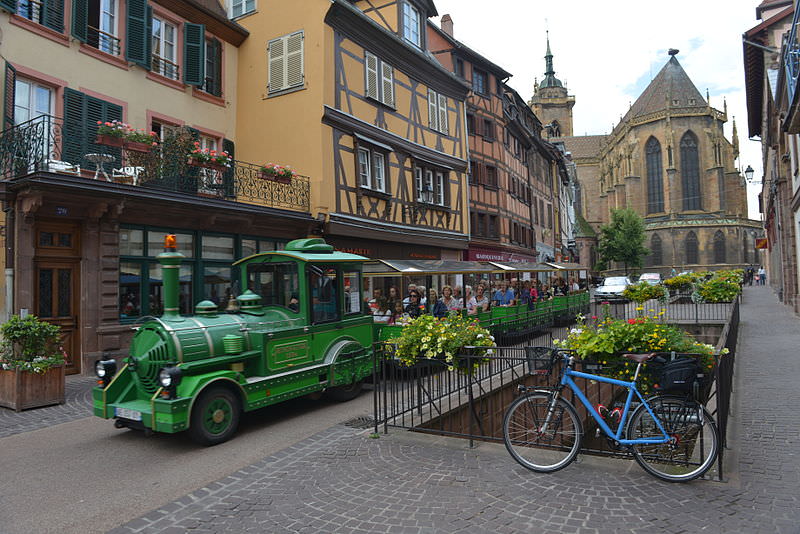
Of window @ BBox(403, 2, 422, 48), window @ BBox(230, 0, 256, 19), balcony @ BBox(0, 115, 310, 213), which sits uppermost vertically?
window @ BBox(403, 2, 422, 48)

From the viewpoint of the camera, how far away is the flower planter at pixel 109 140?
35.1ft

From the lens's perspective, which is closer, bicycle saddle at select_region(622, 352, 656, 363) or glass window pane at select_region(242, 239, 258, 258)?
bicycle saddle at select_region(622, 352, 656, 363)

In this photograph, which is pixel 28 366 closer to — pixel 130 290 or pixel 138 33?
pixel 130 290

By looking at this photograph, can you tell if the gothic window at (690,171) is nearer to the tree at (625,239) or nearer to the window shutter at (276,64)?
the tree at (625,239)

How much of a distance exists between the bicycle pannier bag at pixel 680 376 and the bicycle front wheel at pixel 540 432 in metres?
0.83

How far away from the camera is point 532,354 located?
604cm

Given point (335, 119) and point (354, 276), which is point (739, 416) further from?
point (335, 119)

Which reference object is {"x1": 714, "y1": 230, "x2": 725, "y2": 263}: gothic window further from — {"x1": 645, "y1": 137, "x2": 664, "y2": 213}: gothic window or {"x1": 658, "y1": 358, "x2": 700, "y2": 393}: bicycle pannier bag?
{"x1": 658, "y1": 358, "x2": 700, "y2": 393}: bicycle pannier bag

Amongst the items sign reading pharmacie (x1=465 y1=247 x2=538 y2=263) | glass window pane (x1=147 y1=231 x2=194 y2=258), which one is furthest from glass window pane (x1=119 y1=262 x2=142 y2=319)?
sign reading pharmacie (x1=465 y1=247 x2=538 y2=263)

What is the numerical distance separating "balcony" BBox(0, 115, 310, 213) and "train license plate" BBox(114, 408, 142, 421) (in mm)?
5100

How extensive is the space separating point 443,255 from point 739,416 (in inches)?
616

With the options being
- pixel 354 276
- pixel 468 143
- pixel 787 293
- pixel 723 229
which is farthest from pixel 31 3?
pixel 723 229

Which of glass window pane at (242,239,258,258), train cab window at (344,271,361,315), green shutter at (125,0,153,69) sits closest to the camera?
train cab window at (344,271,361,315)

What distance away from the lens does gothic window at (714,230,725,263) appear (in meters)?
65.9
